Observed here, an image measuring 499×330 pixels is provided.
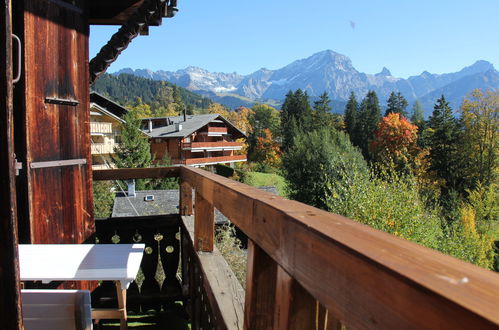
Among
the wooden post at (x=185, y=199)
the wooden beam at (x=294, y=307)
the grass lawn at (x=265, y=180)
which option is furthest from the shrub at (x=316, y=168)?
the wooden beam at (x=294, y=307)

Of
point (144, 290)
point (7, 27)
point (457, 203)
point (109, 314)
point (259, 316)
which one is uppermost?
point (7, 27)

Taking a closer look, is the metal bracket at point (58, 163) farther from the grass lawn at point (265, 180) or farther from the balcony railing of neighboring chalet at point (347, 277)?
the grass lawn at point (265, 180)

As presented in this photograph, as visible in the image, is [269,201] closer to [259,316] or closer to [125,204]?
[259,316]

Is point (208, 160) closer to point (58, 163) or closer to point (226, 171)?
point (226, 171)

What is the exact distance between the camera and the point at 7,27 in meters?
0.82

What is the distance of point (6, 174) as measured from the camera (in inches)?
32.6

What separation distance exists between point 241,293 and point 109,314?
1289mm

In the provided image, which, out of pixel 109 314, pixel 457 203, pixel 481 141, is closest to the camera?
pixel 109 314

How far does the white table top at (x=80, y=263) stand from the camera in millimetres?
2055

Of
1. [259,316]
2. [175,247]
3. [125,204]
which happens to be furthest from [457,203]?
[259,316]

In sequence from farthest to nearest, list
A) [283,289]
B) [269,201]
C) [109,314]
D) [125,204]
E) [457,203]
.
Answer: [457,203] → [125,204] → [109,314] → [269,201] → [283,289]

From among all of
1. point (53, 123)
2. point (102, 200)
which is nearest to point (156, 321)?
point (53, 123)

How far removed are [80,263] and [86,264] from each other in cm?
4

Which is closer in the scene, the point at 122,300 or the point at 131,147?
the point at 122,300
